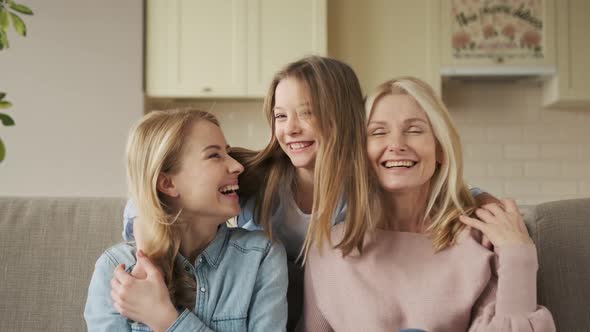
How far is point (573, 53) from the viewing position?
12.7ft

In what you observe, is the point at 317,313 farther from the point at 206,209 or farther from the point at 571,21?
the point at 571,21

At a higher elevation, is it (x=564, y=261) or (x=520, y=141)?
(x=520, y=141)

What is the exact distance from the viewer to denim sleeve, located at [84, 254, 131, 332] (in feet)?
4.81

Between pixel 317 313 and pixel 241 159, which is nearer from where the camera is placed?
pixel 317 313

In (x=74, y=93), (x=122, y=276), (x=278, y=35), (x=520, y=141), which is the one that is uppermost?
(x=278, y=35)

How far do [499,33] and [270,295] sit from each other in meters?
2.93

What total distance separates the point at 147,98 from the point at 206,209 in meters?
2.56

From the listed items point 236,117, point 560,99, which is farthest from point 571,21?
point 236,117

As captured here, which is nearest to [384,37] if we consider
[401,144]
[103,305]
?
[401,144]

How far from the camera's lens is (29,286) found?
1.68 metres

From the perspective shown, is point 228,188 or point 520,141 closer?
point 228,188

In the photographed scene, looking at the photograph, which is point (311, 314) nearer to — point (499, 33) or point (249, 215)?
point (249, 215)

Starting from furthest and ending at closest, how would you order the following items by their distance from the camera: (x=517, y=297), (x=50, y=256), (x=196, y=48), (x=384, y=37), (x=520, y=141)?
(x=520, y=141)
(x=384, y=37)
(x=196, y=48)
(x=50, y=256)
(x=517, y=297)

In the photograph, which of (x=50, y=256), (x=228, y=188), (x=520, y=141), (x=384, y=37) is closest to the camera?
(x=228, y=188)
